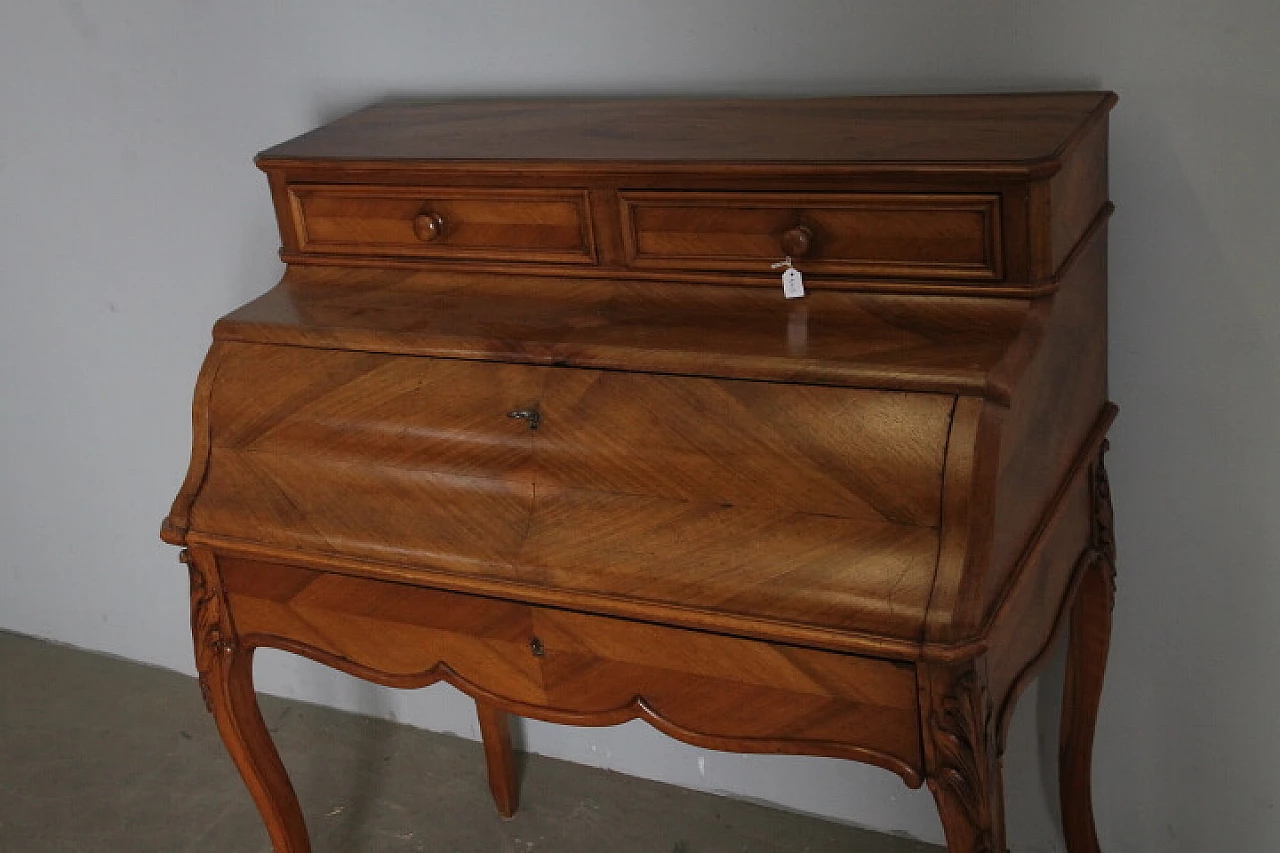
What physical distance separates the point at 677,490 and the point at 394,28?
48.2 inches

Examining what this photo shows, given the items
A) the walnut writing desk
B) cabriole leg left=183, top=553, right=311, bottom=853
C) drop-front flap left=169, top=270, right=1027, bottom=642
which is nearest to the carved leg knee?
the walnut writing desk

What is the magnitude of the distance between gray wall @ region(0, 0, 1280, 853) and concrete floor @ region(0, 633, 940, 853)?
0.22 ft

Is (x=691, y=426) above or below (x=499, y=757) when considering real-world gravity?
above

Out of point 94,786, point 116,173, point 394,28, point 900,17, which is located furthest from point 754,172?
point 94,786

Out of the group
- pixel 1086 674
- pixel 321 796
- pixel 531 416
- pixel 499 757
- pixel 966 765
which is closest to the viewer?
pixel 966 765

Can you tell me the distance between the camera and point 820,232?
2.06 m

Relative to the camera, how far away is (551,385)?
2127 millimetres

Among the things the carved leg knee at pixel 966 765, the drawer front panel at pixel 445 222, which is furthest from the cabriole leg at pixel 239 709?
the carved leg knee at pixel 966 765

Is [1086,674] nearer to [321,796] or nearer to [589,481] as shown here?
[589,481]

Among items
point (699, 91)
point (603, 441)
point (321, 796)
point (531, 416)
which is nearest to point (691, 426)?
point (603, 441)

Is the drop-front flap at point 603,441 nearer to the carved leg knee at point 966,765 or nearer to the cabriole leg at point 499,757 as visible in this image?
the carved leg knee at point 966,765

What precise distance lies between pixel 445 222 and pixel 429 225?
0.03 meters

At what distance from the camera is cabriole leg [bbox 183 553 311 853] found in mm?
2453

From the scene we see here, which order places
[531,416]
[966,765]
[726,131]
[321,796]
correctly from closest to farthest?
[966,765]
[531,416]
[726,131]
[321,796]
